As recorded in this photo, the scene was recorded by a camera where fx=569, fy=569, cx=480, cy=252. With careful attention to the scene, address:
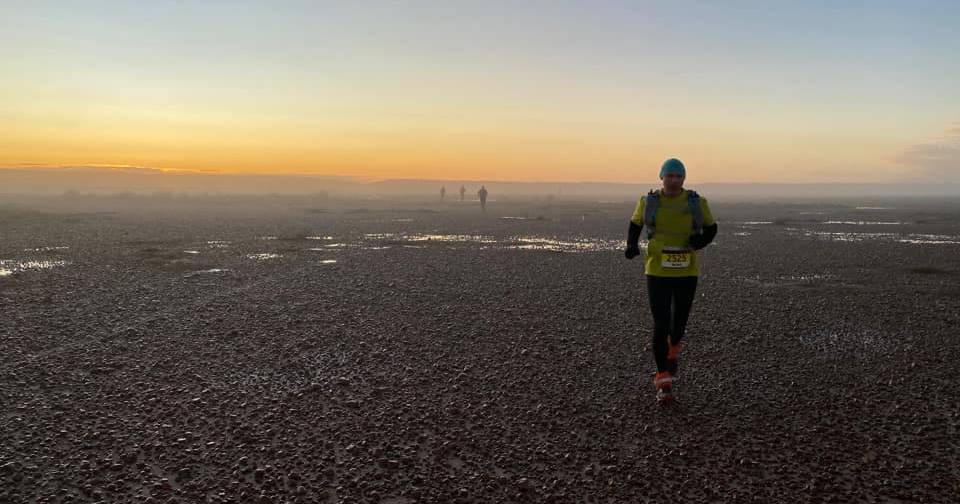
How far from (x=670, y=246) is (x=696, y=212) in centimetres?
46

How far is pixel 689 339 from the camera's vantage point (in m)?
8.93

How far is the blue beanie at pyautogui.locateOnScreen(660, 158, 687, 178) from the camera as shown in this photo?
6105 millimetres

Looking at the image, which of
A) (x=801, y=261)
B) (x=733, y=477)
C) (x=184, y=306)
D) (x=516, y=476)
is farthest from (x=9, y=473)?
(x=801, y=261)

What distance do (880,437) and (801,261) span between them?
47.3ft

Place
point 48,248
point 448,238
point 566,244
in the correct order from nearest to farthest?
point 48,248 → point 566,244 → point 448,238

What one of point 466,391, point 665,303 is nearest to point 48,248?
point 466,391

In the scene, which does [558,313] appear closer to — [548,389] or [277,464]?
[548,389]

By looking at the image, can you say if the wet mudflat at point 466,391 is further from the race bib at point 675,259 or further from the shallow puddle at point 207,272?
the race bib at point 675,259

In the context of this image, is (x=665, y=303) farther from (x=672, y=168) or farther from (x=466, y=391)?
(x=466, y=391)

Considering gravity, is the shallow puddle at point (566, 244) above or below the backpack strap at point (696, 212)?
below

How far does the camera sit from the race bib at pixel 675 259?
6.23 metres

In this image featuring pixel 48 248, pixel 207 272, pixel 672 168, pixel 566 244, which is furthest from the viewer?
pixel 566 244

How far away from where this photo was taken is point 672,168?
6137mm

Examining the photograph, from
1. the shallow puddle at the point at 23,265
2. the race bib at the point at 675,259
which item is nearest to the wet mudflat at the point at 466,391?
the shallow puddle at the point at 23,265
